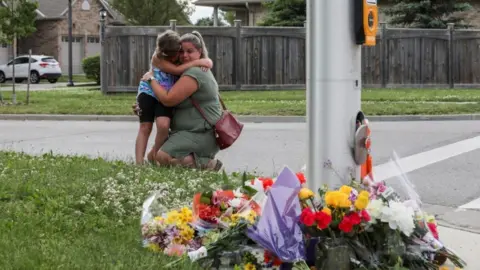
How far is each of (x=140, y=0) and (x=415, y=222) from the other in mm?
39442

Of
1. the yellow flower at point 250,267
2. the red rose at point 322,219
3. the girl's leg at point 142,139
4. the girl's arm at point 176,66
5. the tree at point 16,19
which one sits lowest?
the yellow flower at point 250,267

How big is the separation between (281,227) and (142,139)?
428cm

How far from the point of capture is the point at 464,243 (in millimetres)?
5777

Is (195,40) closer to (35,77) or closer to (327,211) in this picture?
(327,211)

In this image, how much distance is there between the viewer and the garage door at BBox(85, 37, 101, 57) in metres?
53.0

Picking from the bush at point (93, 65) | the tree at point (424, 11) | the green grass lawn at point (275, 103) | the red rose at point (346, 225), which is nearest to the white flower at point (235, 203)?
the red rose at point (346, 225)

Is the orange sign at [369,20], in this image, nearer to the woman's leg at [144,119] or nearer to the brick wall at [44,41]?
the woman's leg at [144,119]

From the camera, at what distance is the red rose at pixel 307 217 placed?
4164 millimetres

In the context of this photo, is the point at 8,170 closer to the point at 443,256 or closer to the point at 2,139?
the point at 443,256

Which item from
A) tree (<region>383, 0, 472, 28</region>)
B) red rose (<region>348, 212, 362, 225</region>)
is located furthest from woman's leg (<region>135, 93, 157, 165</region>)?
tree (<region>383, 0, 472, 28</region>)

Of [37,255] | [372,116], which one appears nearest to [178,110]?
[37,255]

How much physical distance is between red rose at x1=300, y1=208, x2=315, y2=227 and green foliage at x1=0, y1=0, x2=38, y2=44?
61.5 feet

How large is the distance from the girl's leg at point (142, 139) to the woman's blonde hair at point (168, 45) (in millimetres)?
813

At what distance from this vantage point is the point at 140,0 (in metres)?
42.6
